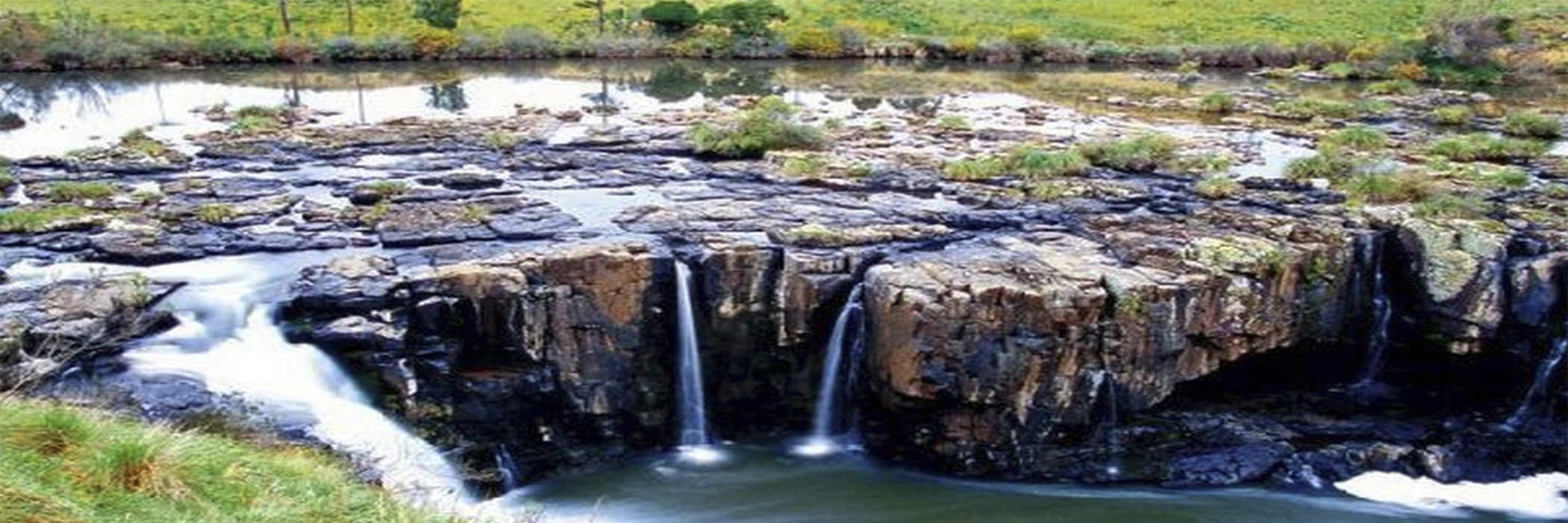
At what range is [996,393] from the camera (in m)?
18.7

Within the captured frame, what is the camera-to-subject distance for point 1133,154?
95.4 ft

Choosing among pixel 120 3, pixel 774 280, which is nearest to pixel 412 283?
pixel 774 280

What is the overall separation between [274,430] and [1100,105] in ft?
116

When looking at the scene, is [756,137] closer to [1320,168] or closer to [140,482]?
[1320,168]

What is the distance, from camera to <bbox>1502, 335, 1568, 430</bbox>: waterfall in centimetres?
1994

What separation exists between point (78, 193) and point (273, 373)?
1052cm

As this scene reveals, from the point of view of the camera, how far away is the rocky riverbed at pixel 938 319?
60.3 feet

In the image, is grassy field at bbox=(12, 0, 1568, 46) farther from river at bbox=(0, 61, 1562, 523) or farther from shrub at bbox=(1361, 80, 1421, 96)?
shrub at bbox=(1361, 80, 1421, 96)

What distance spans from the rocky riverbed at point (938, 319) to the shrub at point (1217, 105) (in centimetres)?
1960

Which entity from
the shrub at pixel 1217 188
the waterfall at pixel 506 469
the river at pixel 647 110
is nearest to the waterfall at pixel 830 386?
the river at pixel 647 110

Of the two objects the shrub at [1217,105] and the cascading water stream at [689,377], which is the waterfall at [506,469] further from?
the shrub at [1217,105]

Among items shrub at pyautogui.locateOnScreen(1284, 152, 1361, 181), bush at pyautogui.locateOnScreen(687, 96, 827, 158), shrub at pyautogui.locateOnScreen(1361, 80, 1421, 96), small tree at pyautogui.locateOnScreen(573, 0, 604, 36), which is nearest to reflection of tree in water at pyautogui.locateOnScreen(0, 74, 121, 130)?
bush at pyautogui.locateOnScreen(687, 96, 827, 158)

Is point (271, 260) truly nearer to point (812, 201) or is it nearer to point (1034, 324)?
point (812, 201)

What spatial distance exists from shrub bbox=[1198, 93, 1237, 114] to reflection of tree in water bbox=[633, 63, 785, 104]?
16111 mm
